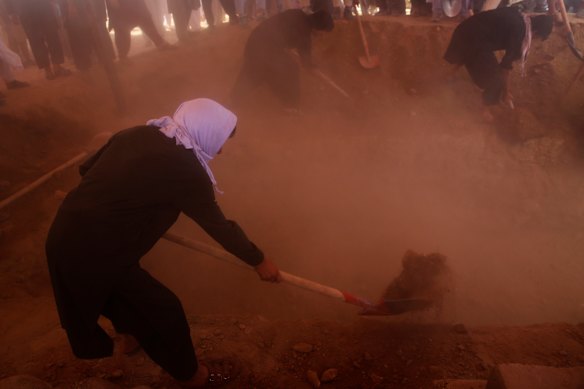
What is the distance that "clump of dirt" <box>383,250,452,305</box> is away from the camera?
8.49 feet

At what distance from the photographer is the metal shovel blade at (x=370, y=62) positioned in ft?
18.2

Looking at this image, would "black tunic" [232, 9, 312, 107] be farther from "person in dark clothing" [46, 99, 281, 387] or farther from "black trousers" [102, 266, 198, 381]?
"black trousers" [102, 266, 198, 381]

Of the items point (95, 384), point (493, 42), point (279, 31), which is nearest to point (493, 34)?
point (493, 42)

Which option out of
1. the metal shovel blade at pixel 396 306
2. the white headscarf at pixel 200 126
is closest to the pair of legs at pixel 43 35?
the white headscarf at pixel 200 126

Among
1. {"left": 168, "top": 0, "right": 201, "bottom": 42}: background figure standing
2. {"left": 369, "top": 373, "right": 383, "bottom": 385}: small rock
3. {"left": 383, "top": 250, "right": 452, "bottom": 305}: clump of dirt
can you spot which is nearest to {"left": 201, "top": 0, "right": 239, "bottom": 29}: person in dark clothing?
{"left": 168, "top": 0, "right": 201, "bottom": 42}: background figure standing

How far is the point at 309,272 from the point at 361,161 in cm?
178

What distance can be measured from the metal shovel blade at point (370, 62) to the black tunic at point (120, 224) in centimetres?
452

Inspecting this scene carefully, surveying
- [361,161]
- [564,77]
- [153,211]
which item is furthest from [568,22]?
[153,211]

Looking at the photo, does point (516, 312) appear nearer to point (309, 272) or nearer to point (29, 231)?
point (309, 272)

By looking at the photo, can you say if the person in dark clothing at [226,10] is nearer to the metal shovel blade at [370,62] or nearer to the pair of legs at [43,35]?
the pair of legs at [43,35]

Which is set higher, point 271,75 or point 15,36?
point 15,36

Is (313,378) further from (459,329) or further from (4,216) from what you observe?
(4,216)

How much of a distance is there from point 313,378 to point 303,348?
0.24 m

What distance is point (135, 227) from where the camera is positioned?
5.29 ft
